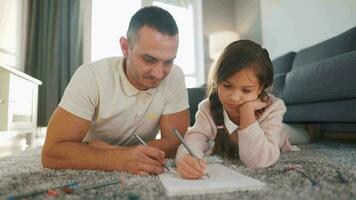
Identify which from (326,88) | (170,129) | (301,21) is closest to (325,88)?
(326,88)

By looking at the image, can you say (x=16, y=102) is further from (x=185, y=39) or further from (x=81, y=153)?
(x=185, y=39)

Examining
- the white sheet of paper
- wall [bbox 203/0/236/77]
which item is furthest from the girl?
Answer: wall [bbox 203/0/236/77]

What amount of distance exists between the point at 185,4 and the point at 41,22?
181 cm

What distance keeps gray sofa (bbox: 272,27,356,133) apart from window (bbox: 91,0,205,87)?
1948 millimetres

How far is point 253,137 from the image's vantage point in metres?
0.81

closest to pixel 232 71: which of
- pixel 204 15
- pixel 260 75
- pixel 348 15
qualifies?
pixel 260 75

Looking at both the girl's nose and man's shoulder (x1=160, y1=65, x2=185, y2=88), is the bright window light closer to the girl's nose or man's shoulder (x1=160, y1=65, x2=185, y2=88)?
man's shoulder (x1=160, y1=65, x2=185, y2=88)

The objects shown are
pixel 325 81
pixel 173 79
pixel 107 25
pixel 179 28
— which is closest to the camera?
pixel 173 79

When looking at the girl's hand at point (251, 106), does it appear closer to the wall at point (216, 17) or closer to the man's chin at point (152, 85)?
the man's chin at point (152, 85)

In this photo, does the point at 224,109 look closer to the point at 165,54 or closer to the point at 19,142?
the point at 165,54

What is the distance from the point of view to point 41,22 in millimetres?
3178

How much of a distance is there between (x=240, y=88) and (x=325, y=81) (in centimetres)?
71

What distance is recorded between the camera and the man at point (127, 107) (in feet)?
2.68

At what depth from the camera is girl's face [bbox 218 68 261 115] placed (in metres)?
0.87
